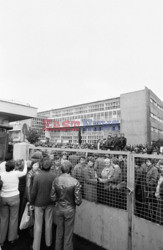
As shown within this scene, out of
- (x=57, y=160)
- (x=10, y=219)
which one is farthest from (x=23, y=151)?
(x=10, y=219)

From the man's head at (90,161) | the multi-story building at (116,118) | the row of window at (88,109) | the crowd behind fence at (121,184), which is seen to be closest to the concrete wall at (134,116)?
the multi-story building at (116,118)

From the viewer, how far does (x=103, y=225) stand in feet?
11.7

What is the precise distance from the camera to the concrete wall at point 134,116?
46.8m

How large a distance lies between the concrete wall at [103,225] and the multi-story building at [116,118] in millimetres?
44780

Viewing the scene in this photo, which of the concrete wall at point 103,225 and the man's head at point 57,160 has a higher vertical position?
the man's head at point 57,160

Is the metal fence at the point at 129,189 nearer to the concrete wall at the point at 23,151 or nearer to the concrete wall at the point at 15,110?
the concrete wall at the point at 23,151

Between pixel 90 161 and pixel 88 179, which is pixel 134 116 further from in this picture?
pixel 88 179

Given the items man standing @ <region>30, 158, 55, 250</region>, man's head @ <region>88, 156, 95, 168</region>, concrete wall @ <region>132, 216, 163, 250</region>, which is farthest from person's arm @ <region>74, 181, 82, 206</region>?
man's head @ <region>88, 156, 95, 168</region>

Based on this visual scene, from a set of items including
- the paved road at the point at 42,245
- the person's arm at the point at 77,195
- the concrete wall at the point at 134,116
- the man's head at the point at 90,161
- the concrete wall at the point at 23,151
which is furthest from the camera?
the concrete wall at the point at 134,116

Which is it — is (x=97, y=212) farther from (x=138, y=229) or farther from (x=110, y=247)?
(x=138, y=229)

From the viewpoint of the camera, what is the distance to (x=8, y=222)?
3.82 meters

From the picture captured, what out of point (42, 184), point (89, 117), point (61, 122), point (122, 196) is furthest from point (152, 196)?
point (61, 122)

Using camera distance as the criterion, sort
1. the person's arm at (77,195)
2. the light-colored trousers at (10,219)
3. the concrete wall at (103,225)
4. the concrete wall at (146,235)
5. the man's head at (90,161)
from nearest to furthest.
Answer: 1. the concrete wall at (146,235)
2. the person's arm at (77,195)
3. the concrete wall at (103,225)
4. the light-colored trousers at (10,219)
5. the man's head at (90,161)

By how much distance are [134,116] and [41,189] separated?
159ft
